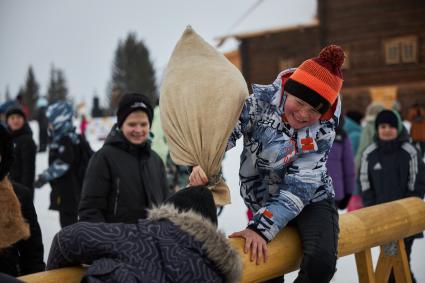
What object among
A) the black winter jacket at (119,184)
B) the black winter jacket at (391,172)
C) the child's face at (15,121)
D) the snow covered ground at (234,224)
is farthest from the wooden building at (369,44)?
the black winter jacket at (119,184)

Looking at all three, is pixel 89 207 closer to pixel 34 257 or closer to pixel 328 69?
pixel 34 257

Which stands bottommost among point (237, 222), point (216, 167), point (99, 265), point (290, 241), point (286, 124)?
point (237, 222)

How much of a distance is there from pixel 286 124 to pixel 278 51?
2184 cm

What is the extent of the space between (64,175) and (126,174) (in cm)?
170

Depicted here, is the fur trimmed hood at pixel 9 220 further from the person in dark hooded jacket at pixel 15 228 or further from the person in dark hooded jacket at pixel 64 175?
the person in dark hooded jacket at pixel 64 175

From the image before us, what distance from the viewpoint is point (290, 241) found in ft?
7.63

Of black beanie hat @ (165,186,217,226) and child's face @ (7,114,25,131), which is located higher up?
child's face @ (7,114,25,131)

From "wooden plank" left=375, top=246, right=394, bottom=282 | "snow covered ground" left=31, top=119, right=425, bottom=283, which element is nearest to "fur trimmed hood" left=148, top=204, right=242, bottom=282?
"snow covered ground" left=31, top=119, right=425, bottom=283

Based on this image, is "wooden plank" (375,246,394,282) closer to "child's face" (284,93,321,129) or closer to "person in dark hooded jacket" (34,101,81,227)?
"child's face" (284,93,321,129)

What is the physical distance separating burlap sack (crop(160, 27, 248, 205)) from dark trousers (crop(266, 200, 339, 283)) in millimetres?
397

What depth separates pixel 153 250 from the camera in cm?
150

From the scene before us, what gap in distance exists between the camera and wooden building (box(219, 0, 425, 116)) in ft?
66.5

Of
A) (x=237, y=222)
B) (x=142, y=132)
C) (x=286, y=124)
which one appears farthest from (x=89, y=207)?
(x=237, y=222)

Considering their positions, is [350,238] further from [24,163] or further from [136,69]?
[136,69]
